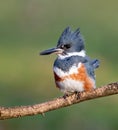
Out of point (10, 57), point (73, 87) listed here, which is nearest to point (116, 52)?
point (10, 57)

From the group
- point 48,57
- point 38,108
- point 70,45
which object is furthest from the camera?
point 48,57

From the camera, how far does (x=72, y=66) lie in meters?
6.96

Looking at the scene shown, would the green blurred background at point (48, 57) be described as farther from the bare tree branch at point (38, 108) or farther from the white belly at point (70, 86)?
the bare tree branch at point (38, 108)

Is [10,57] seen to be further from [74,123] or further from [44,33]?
[74,123]

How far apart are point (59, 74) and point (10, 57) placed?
21.2 ft

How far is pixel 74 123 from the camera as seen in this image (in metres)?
10.1

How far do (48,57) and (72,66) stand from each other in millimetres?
6092

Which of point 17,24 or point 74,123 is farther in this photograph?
point 17,24

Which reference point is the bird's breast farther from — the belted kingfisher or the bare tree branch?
the bare tree branch

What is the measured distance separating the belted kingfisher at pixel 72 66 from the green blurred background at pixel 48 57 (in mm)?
2829

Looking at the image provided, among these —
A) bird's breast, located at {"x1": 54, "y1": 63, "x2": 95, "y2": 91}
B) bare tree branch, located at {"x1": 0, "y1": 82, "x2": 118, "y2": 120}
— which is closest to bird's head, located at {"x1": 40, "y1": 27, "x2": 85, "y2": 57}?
bird's breast, located at {"x1": 54, "y1": 63, "x2": 95, "y2": 91}

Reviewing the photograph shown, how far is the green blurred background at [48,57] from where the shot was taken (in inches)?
401

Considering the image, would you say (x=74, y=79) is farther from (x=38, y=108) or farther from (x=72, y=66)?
(x=38, y=108)

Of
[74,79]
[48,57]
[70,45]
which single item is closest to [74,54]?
[70,45]
